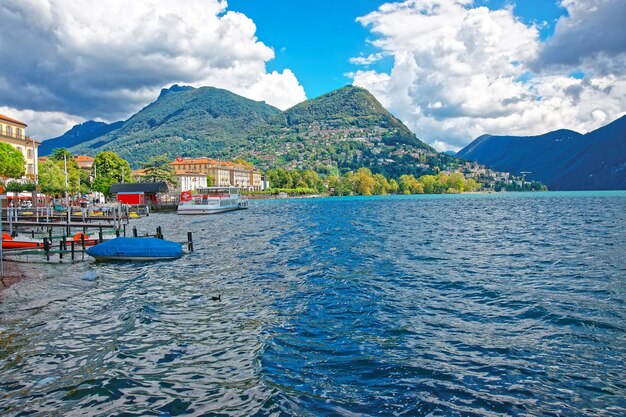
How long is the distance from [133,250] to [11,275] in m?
7.36

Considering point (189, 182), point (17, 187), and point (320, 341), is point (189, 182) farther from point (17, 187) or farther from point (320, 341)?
point (320, 341)

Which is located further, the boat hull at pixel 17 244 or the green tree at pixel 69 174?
the green tree at pixel 69 174

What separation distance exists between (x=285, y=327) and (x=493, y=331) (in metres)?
6.40

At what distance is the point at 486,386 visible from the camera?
9.30 m

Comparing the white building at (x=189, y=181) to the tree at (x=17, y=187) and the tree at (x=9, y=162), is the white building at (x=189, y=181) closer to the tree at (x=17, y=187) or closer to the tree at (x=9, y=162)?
the tree at (x=17, y=187)

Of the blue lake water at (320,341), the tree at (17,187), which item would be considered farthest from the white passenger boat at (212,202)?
the blue lake water at (320,341)

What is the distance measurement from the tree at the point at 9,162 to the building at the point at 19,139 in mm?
7469

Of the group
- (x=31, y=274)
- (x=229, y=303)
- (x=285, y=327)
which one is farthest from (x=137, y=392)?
(x=31, y=274)

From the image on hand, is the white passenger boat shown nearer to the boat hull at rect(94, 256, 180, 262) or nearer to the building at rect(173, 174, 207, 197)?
the building at rect(173, 174, 207, 197)

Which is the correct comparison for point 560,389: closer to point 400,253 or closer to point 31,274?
point 400,253

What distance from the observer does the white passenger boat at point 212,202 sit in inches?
3477

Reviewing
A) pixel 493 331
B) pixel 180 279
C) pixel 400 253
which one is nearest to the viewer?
pixel 493 331

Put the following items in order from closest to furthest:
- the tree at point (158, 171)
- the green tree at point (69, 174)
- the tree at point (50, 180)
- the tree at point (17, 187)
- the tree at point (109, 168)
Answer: the tree at point (17, 187) < the tree at point (50, 180) < the green tree at point (69, 174) < the tree at point (109, 168) < the tree at point (158, 171)

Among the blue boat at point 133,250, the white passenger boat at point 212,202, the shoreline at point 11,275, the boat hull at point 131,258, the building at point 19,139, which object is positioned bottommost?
the boat hull at point 131,258
